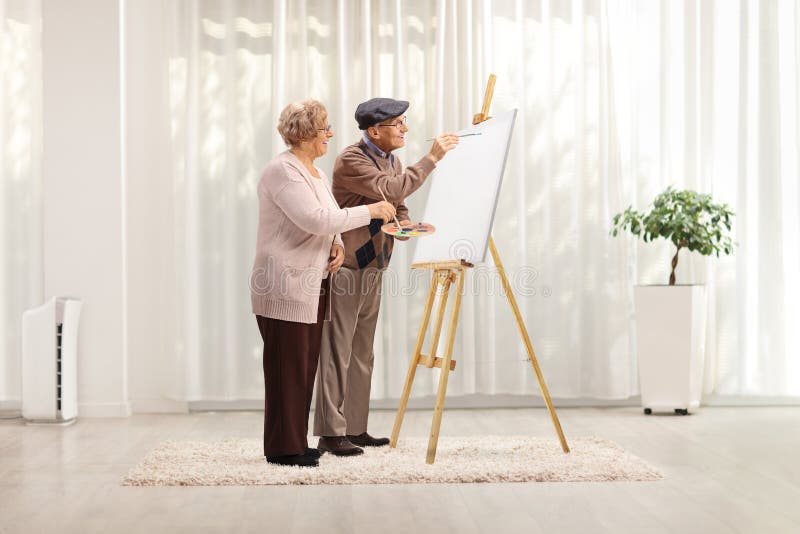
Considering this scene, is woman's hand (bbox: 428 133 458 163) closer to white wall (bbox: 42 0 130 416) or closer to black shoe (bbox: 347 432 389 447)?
black shoe (bbox: 347 432 389 447)

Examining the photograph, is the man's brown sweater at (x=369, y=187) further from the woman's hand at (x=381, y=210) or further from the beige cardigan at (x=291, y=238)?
the beige cardigan at (x=291, y=238)

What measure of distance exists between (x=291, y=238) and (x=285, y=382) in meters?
0.52

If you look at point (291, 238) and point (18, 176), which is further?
point (18, 176)

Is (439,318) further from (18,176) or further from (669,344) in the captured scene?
(18,176)

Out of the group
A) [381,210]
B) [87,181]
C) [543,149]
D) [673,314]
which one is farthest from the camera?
[543,149]

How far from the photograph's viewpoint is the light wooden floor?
98.7 inches

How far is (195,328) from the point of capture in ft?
15.8

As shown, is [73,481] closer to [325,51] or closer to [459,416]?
[459,416]

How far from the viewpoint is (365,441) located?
368 cm

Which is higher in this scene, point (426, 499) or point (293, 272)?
point (293, 272)

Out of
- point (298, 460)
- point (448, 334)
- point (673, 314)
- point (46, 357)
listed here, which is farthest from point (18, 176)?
point (673, 314)

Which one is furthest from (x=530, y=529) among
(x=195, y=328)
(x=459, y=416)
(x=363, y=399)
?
(x=195, y=328)

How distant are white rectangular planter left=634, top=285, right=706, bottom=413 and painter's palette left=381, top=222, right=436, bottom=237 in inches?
68.5

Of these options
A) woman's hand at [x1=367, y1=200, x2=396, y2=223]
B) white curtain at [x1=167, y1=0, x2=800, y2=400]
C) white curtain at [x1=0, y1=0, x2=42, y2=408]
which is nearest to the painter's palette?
woman's hand at [x1=367, y1=200, x2=396, y2=223]
